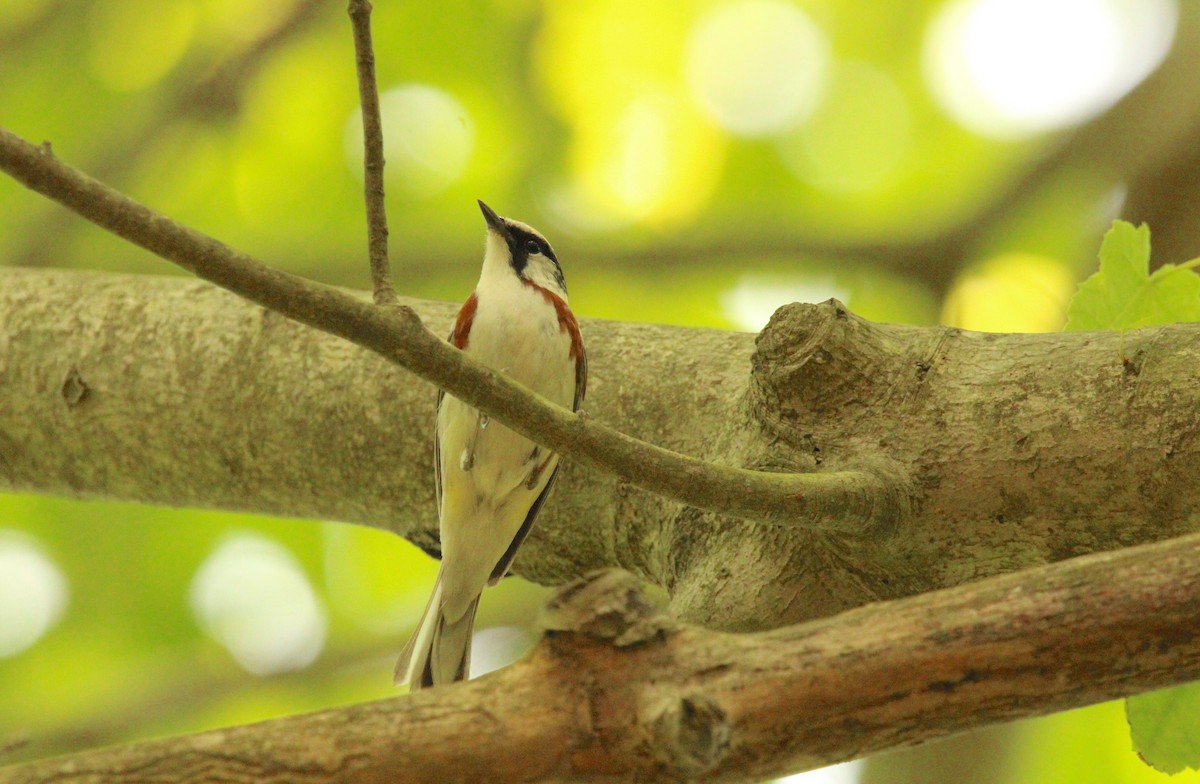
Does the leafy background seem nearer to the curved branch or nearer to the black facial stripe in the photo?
the black facial stripe

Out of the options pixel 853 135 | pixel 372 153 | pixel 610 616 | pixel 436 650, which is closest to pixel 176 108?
pixel 436 650

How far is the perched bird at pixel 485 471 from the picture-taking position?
12.6 ft

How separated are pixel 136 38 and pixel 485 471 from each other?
346cm

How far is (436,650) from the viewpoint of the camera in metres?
3.99

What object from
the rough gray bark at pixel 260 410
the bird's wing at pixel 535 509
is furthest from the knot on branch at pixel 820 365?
the bird's wing at pixel 535 509

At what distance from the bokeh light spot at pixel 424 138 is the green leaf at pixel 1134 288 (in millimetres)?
4051

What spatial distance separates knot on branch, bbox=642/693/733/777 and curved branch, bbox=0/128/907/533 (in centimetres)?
52

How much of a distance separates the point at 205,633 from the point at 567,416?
15.6 feet

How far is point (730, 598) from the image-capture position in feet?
9.12

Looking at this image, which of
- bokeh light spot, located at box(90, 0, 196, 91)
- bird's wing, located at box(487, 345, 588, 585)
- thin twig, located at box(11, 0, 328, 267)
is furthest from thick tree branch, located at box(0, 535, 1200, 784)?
bokeh light spot, located at box(90, 0, 196, 91)

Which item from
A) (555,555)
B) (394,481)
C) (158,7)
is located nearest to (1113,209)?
(555,555)

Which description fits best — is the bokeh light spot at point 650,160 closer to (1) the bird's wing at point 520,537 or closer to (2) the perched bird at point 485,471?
(2) the perched bird at point 485,471

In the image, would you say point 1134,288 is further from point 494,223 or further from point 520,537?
point 494,223

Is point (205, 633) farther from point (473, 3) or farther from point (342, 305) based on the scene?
point (342, 305)
